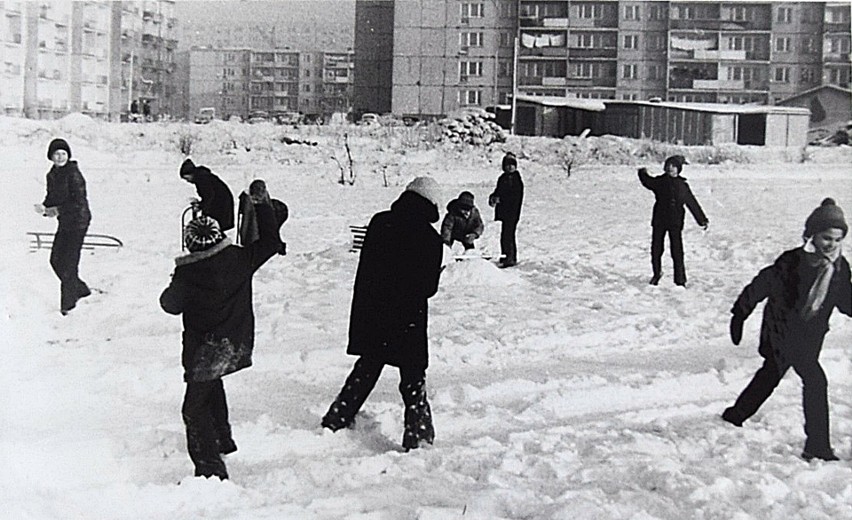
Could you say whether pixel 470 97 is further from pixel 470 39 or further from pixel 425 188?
pixel 425 188

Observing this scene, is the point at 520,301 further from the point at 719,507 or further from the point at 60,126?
the point at 60,126

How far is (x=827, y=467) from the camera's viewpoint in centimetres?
200

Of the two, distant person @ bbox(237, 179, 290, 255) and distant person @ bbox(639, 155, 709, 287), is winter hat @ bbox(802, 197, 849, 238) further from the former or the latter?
distant person @ bbox(237, 179, 290, 255)

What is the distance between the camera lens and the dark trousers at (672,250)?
3033mm

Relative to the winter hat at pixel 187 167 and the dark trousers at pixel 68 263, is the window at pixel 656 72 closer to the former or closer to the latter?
the winter hat at pixel 187 167

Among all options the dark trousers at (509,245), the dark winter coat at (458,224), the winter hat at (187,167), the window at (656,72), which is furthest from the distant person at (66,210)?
the window at (656,72)

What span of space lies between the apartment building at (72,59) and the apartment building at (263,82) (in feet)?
0.35

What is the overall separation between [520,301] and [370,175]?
0.78m

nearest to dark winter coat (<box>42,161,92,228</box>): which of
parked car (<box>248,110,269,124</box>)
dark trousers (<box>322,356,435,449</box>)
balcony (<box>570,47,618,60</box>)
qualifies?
parked car (<box>248,110,269,124</box>)

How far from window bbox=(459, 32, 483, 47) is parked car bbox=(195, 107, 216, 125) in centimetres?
71

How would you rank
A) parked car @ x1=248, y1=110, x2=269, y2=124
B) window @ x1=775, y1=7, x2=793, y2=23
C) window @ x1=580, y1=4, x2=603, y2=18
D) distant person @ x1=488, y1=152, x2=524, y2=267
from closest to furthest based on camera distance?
window @ x1=775, y1=7, x2=793, y2=23 < window @ x1=580, y1=4, x2=603, y2=18 < parked car @ x1=248, y1=110, x2=269, y2=124 < distant person @ x1=488, y1=152, x2=524, y2=267

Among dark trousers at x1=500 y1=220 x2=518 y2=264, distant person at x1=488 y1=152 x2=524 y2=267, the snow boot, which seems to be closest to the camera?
the snow boot

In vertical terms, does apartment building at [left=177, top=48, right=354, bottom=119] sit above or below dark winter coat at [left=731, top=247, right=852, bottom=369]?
above

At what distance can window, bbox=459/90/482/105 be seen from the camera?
2375 millimetres
